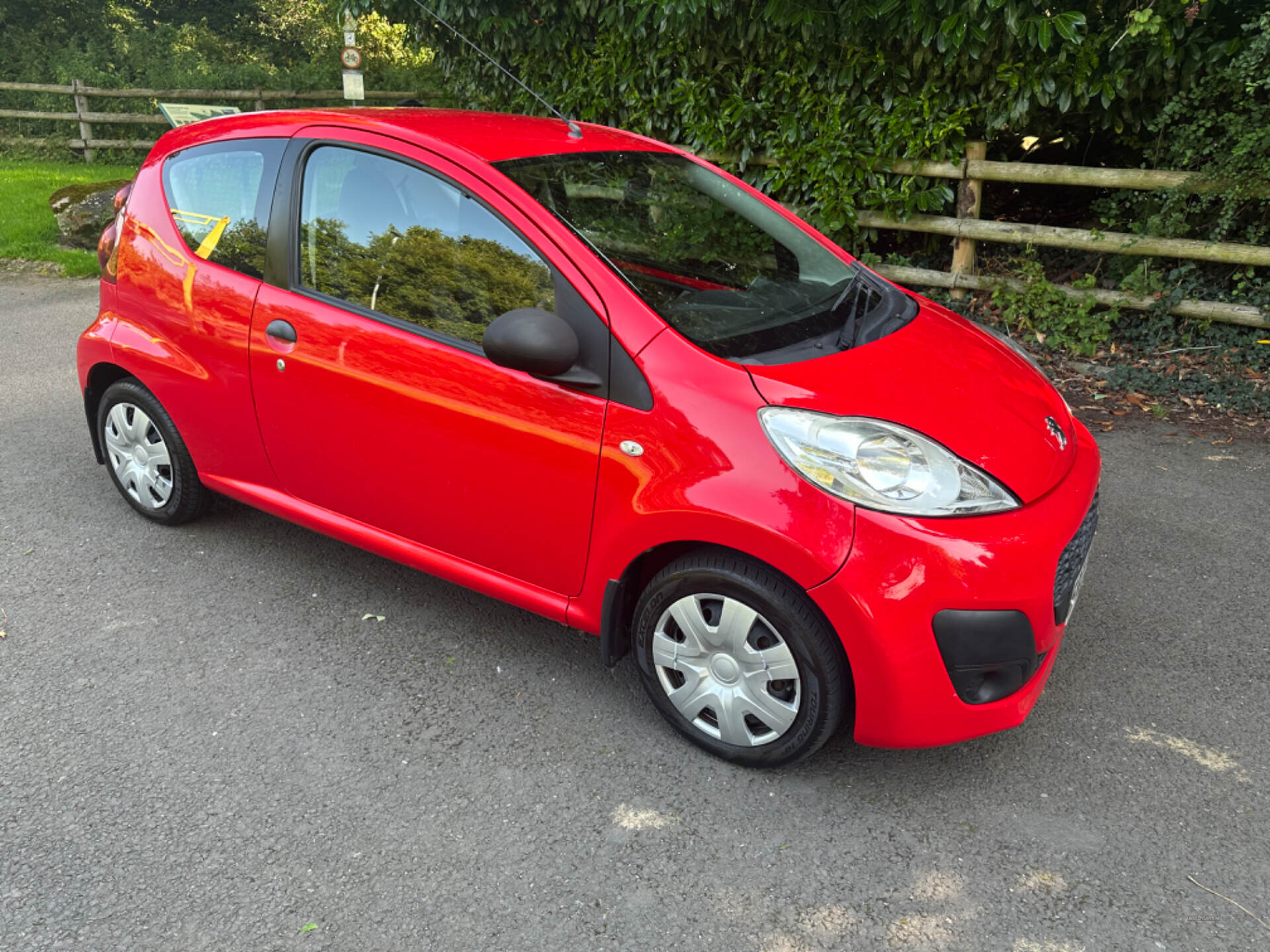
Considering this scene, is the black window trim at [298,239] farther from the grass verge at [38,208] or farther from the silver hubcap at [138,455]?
the grass verge at [38,208]

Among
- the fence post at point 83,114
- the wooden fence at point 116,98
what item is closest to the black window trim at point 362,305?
the wooden fence at point 116,98

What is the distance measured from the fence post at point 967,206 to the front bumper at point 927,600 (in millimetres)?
4682

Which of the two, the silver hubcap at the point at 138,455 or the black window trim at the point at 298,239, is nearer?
the black window trim at the point at 298,239

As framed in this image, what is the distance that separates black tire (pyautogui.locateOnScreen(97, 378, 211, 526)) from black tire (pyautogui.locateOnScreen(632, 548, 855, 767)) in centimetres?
218

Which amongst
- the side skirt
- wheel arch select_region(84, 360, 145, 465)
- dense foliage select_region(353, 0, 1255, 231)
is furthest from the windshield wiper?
dense foliage select_region(353, 0, 1255, 231)

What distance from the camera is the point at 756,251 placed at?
3.44 m

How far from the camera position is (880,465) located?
2.58 m

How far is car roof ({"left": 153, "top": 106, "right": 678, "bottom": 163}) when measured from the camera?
3162 mm

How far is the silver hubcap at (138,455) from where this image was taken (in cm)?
404

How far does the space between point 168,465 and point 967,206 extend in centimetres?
533

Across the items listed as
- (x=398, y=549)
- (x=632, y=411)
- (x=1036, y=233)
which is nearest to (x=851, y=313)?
(x=632, y=411)

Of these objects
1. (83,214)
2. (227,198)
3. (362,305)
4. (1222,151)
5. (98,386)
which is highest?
(1222,151)

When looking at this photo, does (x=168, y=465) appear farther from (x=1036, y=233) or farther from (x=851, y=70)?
(x=1036, y=233)

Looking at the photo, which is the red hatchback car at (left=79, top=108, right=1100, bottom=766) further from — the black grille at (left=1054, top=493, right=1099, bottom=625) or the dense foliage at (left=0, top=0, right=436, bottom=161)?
the dense foliage at (left=0, top=0, right=436, bottom=161)
